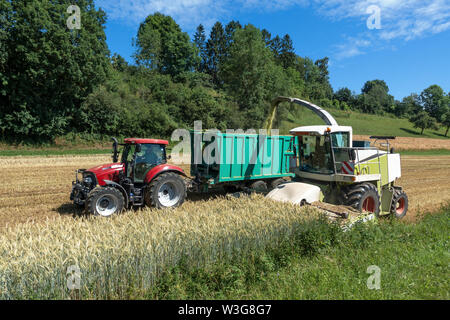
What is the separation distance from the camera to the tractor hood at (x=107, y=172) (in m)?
7.68

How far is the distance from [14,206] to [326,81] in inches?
4281

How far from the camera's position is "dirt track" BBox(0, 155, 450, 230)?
8.24 m

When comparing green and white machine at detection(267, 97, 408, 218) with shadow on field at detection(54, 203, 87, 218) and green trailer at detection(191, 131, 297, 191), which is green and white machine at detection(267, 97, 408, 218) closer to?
green trailer at detection(191, 131, 297, 191)

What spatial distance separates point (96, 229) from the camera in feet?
15.5

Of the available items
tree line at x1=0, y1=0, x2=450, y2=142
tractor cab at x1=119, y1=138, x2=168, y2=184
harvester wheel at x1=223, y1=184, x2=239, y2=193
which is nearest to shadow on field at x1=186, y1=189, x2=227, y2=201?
harvester wheel at x1=223, y1=184, x2=239, y2=193

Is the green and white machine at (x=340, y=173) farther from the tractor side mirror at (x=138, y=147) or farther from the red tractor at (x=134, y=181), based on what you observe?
the tractor side mirror at (x=138, y=147)

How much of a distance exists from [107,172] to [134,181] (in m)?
0.76

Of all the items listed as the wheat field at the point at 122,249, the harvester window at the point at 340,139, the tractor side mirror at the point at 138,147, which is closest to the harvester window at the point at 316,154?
the harvester window at the point at 340,139

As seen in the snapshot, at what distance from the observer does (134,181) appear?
313 inches

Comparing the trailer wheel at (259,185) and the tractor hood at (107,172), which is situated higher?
the tractor hood at (107,172)

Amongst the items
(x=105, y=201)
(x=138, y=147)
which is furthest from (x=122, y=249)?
(x=138, y=147)

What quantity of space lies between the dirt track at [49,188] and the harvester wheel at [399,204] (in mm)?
318

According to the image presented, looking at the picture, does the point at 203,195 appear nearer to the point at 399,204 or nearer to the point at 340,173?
the point at 340,173
